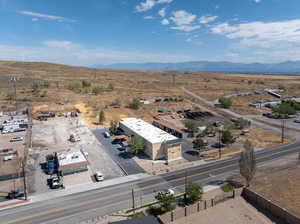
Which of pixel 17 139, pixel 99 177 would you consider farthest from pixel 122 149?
pixel 17 139

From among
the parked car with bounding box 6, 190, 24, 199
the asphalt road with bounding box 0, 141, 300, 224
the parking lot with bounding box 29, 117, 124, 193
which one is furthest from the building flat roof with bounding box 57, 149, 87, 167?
the asphalt road with bounding box 0, 141, 300, 224

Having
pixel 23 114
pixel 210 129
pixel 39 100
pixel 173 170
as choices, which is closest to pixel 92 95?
pixel 39 100

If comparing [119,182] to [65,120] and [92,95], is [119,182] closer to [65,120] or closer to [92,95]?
[65,120]

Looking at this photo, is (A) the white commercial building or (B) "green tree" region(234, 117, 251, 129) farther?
(B) "green tree" region(234, 117, 251, 129)

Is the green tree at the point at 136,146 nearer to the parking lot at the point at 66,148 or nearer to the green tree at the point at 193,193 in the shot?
the parking lot at the point at 66,148

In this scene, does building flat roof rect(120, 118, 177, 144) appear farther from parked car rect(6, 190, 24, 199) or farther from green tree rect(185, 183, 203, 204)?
parked car rect(6, 190, 24, 199)

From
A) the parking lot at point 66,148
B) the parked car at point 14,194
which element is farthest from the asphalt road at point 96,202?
the parking lot at point 66,148

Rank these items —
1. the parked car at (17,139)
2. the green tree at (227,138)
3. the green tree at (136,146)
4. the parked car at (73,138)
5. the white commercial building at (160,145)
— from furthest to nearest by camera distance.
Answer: the parked car at (73,138)
the parked car at (17,139)
the green tree at (227,138)
the green tree at (136,146)
the white commercial building at (160,145)
